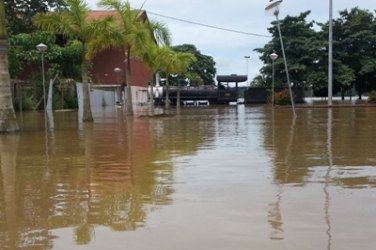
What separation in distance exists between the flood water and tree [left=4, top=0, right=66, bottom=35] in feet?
61.2

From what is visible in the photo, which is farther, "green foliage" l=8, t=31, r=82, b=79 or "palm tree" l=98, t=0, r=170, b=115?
"green foliage" l=8, t=31, r=82, b=79

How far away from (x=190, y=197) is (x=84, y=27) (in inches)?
681

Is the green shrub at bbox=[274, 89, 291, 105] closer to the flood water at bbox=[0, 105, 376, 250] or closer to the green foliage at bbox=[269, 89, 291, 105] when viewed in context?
the green foliage at bbox=[269, 89, 291, 105]

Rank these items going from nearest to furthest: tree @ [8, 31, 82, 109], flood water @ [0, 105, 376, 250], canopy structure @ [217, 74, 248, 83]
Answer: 1. flood water @ [0, 105, 376, 250]
2. tree @ [8, 31, 82, 109]
3. canopy structure @ [217, 74, 248, 83]

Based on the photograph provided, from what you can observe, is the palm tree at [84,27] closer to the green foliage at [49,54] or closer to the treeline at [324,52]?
the green foliage at [49,54]

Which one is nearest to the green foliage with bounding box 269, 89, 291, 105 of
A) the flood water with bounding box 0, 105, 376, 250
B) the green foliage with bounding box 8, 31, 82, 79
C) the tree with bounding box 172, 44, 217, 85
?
the green foliage with bounding box 8, 31, 82, 79

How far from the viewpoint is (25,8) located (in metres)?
30.9

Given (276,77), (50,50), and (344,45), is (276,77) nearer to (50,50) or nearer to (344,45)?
(344,45)

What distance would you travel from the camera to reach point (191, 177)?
834cm

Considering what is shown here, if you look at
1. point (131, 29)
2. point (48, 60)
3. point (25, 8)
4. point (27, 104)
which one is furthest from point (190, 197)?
point (48, 60)

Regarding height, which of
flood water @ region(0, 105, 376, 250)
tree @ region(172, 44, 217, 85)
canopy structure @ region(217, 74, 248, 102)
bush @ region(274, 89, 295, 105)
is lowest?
flood water @ region(0, 105, 376, 250)

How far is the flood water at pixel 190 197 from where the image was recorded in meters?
5.08

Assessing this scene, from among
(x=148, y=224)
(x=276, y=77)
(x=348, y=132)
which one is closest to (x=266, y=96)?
(x=276, y=77)

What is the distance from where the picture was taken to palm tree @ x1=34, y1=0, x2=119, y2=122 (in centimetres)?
2253
